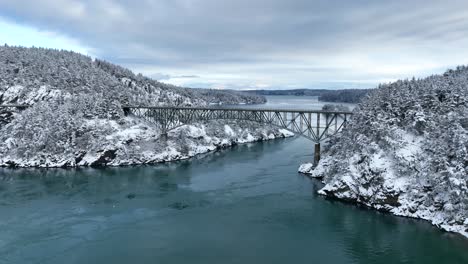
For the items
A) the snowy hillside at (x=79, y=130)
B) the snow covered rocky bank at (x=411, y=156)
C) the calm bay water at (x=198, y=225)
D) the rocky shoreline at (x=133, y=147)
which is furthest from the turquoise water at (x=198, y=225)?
the snowy hillside at (x=79, y=130)

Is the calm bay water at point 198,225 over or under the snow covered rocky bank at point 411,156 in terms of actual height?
under

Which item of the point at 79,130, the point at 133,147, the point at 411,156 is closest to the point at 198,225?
the point at 411,156

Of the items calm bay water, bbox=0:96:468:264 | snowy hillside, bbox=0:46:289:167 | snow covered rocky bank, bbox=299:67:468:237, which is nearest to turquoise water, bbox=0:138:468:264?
calm bay water, bbox=0:96:468:264

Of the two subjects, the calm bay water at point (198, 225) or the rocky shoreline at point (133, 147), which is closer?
the calm bay water at point (198, 225)

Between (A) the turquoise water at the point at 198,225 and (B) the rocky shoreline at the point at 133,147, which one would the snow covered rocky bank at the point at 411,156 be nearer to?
(A) the turquoise water at the point at 198,225

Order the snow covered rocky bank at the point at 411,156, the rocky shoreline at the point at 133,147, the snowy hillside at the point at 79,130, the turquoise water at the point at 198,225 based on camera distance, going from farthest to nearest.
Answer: the snowy hillside at the point at 79,130 < the rocky shoreline at the point at 133,147 < the snow covered rocky bank at the point at 411,156 < the turquoise water at the point at 198,225

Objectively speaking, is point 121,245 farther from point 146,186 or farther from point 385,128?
point 385,128

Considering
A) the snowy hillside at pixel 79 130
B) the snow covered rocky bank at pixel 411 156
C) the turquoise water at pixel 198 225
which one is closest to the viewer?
the turquoise water at pixel 198 225
